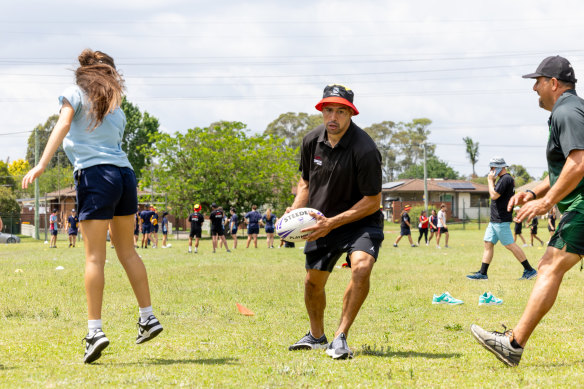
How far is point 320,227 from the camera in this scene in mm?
5180

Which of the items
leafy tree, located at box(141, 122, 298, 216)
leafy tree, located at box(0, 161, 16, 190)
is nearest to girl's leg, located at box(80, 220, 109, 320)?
leafy tree, located at box(141, 122, 298, 216)

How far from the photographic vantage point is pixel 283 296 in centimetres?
977

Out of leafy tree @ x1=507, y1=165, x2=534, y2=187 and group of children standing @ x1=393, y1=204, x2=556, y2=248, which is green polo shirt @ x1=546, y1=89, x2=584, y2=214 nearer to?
group of children standing @ x1=393, y1=204, x2=556, y2=248

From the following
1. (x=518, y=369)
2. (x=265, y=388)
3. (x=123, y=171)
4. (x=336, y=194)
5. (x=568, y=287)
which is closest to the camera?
(x=265, y=388)

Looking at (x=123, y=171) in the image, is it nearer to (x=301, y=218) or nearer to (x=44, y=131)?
(x=301, y=218)

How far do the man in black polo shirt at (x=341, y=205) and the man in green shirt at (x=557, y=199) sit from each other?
1.02 metres

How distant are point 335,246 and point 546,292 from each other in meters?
1.70

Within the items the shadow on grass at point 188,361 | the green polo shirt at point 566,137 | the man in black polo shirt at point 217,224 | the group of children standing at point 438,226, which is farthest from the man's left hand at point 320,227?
the group of children standing at point 438,226

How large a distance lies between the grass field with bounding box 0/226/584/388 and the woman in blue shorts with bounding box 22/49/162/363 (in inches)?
24.8

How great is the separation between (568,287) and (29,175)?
29.3 ft

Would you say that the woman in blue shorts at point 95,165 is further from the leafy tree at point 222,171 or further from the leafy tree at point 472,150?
the leafy tree at point 472,150

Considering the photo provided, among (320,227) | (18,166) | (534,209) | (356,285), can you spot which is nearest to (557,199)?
(534,209)


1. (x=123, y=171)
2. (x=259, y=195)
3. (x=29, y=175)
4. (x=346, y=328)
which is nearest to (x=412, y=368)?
(x=346, y=328)

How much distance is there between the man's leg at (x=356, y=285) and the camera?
16.6 feet
